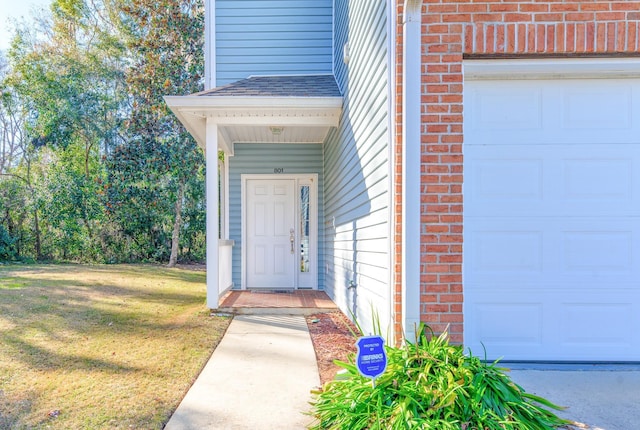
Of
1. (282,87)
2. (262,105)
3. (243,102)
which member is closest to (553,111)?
(262,105)

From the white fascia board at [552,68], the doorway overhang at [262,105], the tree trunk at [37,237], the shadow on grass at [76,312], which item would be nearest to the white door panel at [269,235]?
the shadow on grass at [76,312]

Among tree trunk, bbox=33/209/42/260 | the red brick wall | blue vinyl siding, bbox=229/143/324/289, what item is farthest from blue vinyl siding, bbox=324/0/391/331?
tree trunk, bbox=33/209/42/260

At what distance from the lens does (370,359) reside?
220cm

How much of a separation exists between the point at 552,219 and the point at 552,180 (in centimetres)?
29

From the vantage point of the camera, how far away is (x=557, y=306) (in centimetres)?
300

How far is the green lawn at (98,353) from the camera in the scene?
2.58 m

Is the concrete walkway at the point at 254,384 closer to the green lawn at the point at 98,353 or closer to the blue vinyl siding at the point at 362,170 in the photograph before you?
the green lawn at the point at 98,353

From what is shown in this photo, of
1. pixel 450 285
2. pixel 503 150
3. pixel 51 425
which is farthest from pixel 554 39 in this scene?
pixel 51 425

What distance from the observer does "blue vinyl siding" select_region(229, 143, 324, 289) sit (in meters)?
7.07

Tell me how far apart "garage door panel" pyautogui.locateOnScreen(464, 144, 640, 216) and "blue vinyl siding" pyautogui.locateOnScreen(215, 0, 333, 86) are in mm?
4369

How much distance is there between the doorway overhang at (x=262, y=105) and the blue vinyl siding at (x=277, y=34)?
2.08ft

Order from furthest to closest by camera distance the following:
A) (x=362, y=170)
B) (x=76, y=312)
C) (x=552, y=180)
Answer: (x=76, y=312) → (x=362, y=170) → (x=552, y=180)

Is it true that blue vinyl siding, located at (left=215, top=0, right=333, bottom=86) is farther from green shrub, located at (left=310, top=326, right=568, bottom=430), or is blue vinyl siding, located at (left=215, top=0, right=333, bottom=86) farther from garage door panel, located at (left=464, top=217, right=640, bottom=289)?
green shrub, located at (left=310, top=326, right=568, bottom=430)

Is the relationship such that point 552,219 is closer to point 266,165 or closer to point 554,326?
point 554,326
